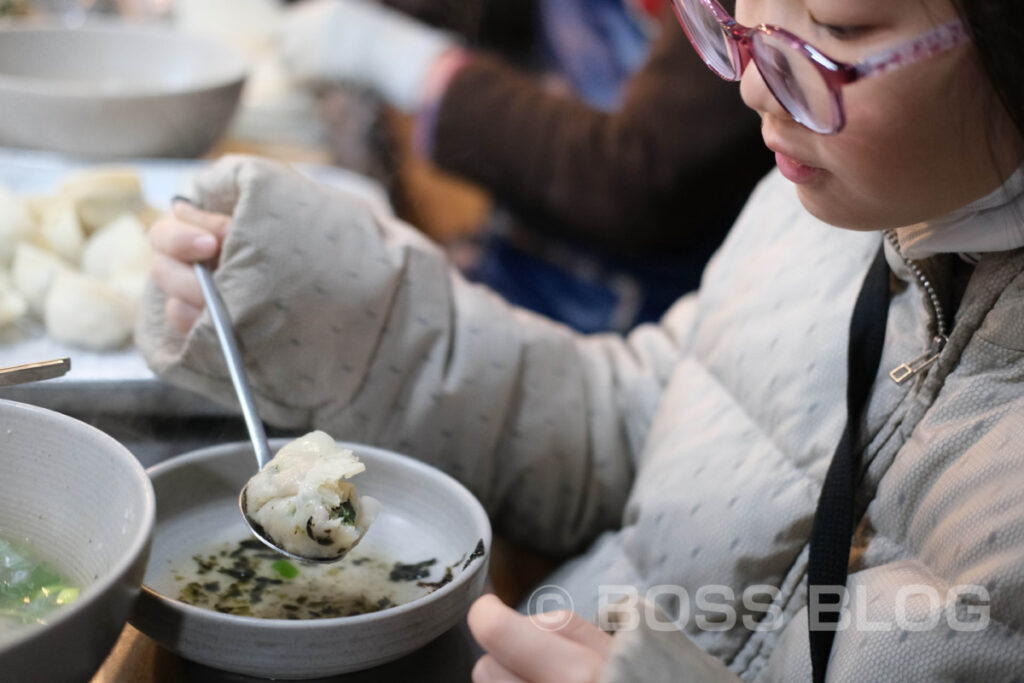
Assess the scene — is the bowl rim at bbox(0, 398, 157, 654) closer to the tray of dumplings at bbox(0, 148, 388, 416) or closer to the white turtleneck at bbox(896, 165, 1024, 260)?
the tray of dumplings at bbox(0, 148, 388, 416)

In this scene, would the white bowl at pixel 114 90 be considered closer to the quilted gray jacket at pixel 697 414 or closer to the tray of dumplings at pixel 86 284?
the tray of dumplings at pixel 86 284

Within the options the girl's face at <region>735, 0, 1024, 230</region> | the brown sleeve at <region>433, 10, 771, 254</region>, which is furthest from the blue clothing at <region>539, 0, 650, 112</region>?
the girl's face at <region>735, 0, 1024, 230</region>

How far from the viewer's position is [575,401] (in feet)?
3.09

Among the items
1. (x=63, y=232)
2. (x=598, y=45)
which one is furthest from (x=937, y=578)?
(x=598, y=45)

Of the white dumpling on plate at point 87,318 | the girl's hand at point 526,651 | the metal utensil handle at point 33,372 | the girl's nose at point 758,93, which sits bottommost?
the white dumpling on plate at point 87,318

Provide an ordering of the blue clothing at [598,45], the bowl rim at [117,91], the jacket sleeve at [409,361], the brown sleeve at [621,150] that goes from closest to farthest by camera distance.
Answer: the jacket sleeve at [409,361]
the bowl rim at [117,91]
the brown sleeve at [621,150]
the blue clothing at [598,45]

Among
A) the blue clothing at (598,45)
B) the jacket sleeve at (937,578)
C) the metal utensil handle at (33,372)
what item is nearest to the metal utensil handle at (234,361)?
the metal utensil handle at (33,372)

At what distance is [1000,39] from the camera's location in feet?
1.56

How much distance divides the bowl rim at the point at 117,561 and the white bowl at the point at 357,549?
0.06 metres

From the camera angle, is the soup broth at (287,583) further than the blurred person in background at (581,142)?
No

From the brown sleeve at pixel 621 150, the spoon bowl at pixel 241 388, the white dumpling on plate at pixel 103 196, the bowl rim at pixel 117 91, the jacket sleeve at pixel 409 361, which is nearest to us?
the spoon bowl at pixel 241 388

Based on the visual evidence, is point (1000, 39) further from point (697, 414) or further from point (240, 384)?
point (240, 384)

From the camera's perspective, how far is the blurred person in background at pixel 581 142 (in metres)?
1.37

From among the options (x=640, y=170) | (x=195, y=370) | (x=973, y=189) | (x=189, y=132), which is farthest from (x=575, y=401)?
(x=189, y=132)
